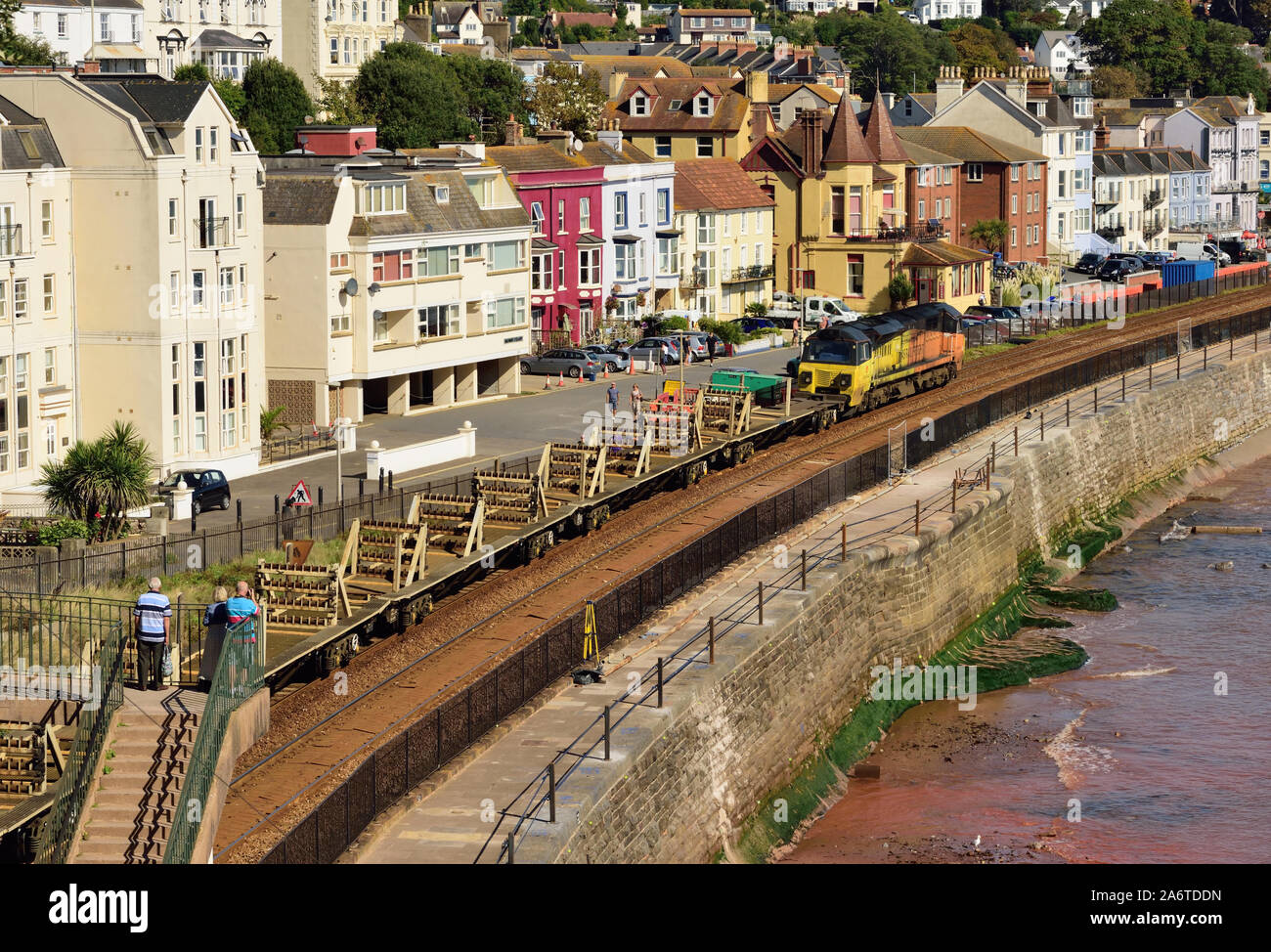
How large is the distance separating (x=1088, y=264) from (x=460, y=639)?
87305 millimetres

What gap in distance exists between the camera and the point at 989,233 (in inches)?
4397

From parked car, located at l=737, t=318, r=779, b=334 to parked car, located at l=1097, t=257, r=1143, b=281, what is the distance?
32.0m

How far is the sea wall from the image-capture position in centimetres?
3192

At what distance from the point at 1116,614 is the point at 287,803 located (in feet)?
106

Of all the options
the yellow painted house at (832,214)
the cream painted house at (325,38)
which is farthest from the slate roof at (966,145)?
the cream painted house at (325,38)

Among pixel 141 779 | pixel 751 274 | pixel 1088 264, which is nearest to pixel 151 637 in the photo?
pixel 141 779

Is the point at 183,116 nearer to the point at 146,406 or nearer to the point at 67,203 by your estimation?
the point at 67,203

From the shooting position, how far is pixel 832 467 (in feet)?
172

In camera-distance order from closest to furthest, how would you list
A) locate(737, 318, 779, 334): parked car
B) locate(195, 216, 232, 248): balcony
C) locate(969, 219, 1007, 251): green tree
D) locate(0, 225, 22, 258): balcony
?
locate(0, 225, 22, 258): balcony
locate(195, 216, 232, 248): balcony
locate(737, 318, 779, 334): parked car
locate(969, 219, 1007, 251): green tree

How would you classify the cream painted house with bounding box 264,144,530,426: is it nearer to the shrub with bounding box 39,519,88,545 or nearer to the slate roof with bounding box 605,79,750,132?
the shrub with bounding box 39,519,88,545

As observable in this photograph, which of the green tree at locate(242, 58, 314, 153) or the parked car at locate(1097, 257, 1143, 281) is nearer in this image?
the green tree at locate(242, 58, 314, 153)

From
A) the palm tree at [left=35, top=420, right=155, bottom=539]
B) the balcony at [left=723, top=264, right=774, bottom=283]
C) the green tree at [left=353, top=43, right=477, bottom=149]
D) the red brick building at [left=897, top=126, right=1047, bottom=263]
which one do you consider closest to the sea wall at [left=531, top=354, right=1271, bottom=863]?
the palm tree at [left=35, top=420, right=155, bottom=539]

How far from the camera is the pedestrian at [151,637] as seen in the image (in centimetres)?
3222
